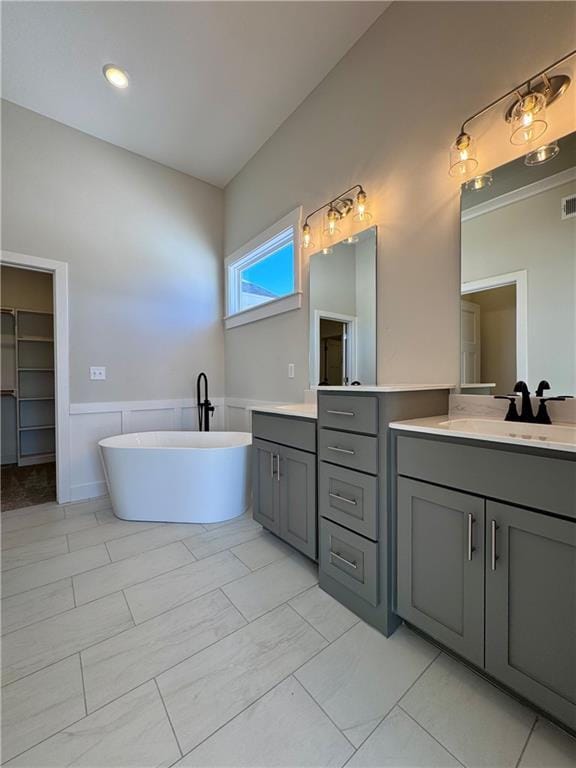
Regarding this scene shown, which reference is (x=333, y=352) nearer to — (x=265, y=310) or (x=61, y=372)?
(x=265, y=310)

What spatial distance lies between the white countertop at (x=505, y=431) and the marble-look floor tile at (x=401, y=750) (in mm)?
914

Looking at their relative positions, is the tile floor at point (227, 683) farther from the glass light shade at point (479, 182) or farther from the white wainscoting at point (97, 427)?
the glass light shade at point (479, 182)

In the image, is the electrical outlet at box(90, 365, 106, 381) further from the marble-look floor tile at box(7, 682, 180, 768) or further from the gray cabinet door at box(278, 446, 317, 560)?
the marble-look floor tile at box(7, 682, 180, 768)

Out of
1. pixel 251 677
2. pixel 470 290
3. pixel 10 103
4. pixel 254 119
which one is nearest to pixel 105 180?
pixel 10 103

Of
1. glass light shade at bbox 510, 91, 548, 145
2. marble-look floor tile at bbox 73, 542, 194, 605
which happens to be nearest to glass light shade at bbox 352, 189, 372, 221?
glass light shade at bbox 510, 91, 548, 145

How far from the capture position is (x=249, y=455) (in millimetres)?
2486

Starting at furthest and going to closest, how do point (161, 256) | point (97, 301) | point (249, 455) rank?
point (161, 256) → point (97, 301) → point (249, 455)

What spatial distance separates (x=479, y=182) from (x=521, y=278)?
506mm

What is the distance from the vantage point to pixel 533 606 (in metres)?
0.94

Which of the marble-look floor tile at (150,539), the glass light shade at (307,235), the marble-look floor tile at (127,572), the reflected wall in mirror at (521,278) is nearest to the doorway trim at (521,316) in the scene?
the reflected wall in mirror at (521,278)

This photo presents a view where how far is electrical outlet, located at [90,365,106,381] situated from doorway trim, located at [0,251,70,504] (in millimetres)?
187

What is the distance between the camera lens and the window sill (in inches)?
105

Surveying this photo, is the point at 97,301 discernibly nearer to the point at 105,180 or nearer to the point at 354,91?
the point at 105,180

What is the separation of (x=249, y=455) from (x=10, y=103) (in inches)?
134
